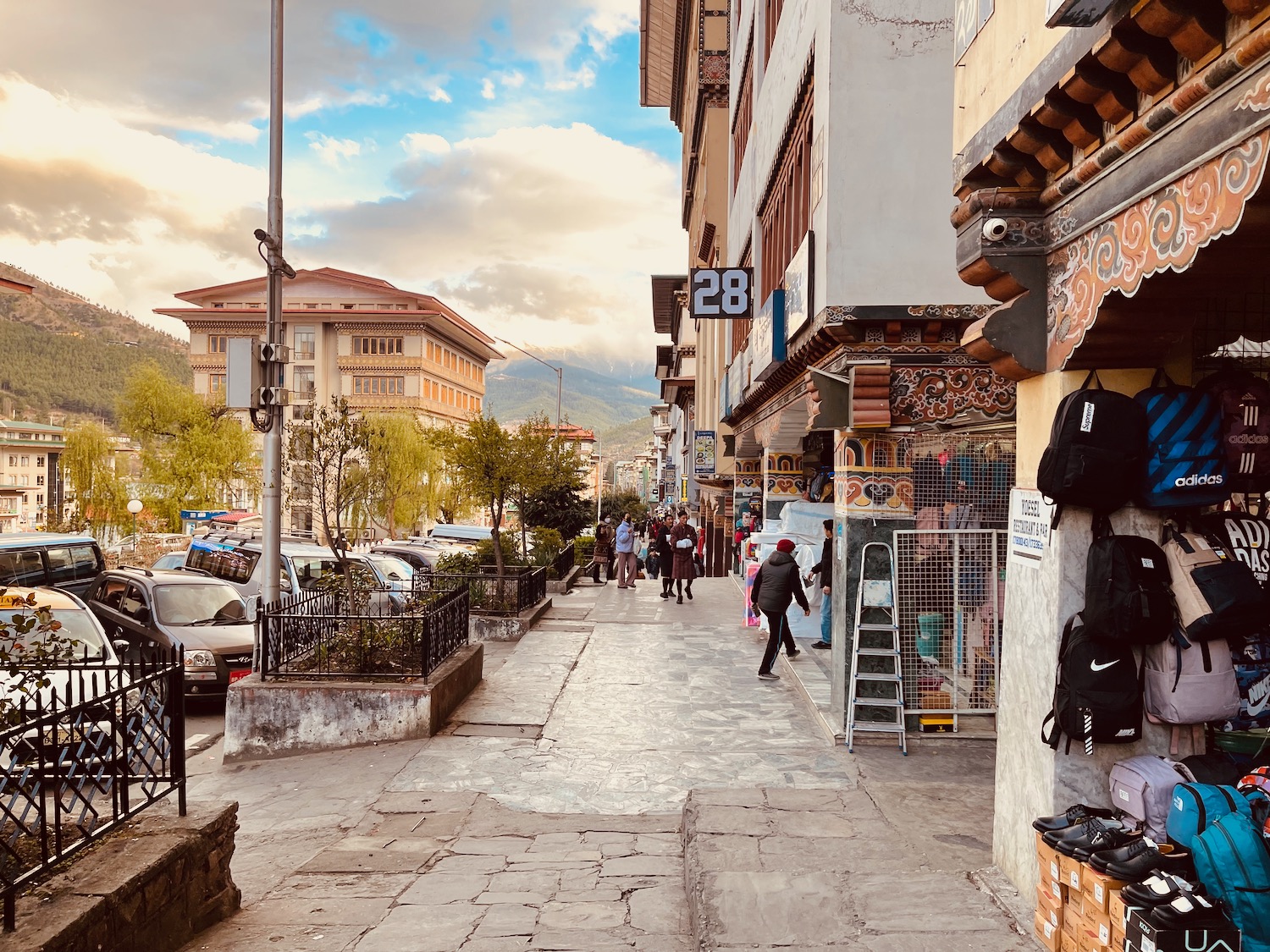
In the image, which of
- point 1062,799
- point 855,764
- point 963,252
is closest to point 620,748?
point 855,764

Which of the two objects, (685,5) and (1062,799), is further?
(685,5)

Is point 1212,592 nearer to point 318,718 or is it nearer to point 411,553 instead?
point 318,718

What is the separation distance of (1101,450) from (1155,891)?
1.89m

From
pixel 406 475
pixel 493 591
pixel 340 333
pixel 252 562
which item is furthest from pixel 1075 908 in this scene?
pixel 340 333

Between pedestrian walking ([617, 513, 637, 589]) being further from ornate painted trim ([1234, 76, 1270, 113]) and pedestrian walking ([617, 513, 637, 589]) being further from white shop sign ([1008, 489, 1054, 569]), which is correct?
ornate painted trim ([1234, 76, 1270, 113])

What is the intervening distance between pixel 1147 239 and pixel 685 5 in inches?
1654

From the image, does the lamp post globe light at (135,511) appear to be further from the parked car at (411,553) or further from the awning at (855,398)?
the awning at (855,398)

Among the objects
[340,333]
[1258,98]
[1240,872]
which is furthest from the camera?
[340,333]

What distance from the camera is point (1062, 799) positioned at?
4.94m

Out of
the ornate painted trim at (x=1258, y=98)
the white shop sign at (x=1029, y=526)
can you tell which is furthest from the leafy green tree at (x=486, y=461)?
the ornate painted trim at (x=1258, y=98)

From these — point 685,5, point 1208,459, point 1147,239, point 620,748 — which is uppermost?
point 685,5

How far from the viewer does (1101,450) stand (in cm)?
462

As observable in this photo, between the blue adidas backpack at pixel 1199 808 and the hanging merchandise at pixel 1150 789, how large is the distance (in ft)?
0.75

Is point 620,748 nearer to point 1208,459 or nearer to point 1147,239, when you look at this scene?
point 1208,459
